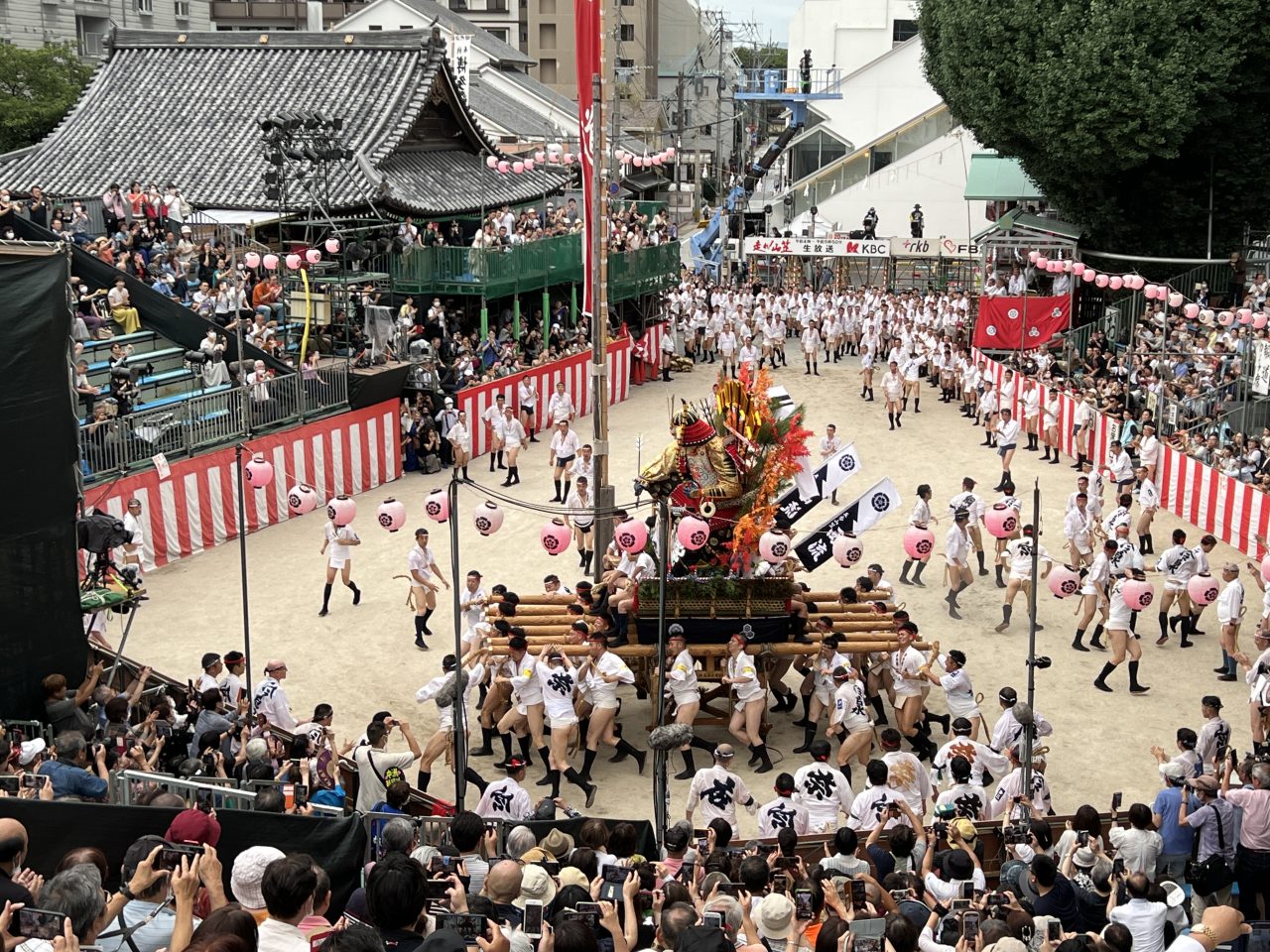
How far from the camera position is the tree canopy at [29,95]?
4369 cm

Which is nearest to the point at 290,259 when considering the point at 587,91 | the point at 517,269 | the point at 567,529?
the point at 517,269

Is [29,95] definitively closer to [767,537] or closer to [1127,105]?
[1127,105]

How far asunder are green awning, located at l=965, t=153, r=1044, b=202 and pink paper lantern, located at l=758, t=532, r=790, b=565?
27.4 metres

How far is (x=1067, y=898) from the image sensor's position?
877cm

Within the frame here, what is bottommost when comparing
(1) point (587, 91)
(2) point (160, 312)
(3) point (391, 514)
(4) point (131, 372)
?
(3) point (391, 514)

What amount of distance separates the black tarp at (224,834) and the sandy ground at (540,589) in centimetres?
436

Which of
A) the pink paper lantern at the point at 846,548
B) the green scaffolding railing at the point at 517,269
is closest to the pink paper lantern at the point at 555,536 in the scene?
the pink paper lantern at the point at 846,548

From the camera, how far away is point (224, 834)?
937cm

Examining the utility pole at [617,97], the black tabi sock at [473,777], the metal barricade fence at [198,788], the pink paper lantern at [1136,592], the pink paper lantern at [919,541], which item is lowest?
the black tabi sock at [473,777]

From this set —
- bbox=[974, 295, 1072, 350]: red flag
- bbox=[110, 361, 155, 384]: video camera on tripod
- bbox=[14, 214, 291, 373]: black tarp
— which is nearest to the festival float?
bbox=[110, 361, 155, 384]: video camera on tripod

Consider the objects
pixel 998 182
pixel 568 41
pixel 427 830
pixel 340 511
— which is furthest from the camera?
pixel 568 41

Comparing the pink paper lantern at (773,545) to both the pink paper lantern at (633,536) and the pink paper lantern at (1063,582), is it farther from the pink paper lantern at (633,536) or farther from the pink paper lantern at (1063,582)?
the pink paper lantern at (1063,582)

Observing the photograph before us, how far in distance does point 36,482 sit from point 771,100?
45.3m

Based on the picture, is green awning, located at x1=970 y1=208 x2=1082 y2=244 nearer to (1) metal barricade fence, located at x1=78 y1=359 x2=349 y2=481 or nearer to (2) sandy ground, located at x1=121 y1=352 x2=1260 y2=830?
(2) sandy ground, located at x1=121 y1=352 x2=1260 y2=830
